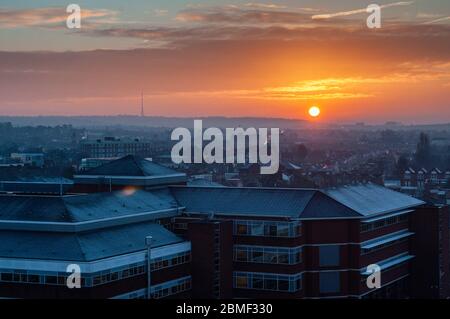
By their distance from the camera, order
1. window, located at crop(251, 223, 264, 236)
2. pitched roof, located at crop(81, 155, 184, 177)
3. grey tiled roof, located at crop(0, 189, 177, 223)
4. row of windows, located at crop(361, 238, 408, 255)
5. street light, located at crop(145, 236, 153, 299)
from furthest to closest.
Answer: pitched roof, located at crop(81, 155, 184, 177) → row of windows, located at crop(361, 238, 408, 255) → window, located at crop(251, 223, 264, 236) → grey tiled roof, located at crop(0, 189, 177, 223) → street light, located at crop(145, 236, 153, 299)

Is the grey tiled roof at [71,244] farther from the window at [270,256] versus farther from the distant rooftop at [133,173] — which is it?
the distant rooftop at [133,173]

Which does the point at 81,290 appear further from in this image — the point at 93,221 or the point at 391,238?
the point at 391,238

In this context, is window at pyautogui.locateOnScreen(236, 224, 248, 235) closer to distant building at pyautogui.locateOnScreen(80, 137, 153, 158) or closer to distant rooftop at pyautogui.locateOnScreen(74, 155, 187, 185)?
distant rooftop at pyautogui.locateOnScreen(74, 155, 187, 185)

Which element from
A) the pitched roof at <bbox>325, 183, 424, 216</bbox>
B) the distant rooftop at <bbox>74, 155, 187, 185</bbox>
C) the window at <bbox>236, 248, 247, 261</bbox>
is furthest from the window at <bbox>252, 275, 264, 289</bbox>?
the distant rooftop at <bbox>74, 155, 187, 185</bbox>

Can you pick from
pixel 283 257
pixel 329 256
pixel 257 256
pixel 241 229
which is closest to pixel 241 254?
pixel 257 256

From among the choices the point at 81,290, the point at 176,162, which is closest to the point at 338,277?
the point at 81,290

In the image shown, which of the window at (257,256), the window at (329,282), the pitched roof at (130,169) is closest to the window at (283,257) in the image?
the window at (257,256)
